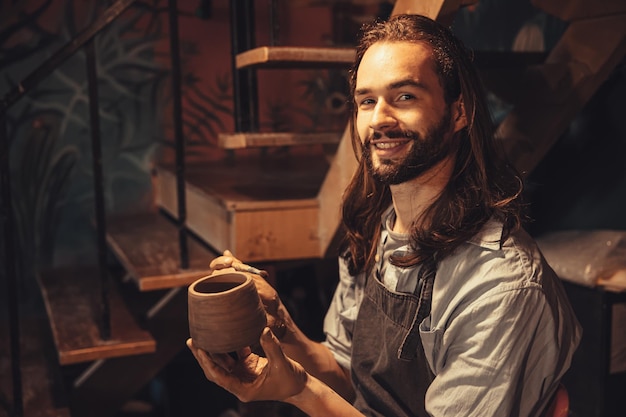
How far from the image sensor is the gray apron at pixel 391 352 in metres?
1.58

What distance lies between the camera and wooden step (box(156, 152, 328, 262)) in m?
2.54

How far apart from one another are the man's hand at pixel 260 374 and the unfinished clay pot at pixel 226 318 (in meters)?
0.04

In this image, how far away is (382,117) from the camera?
1.53 m

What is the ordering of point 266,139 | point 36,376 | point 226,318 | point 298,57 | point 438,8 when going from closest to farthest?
point 226,318 < point 438,8 < point 298,57 < point 266,139 < point 36,376

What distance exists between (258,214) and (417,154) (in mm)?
1120

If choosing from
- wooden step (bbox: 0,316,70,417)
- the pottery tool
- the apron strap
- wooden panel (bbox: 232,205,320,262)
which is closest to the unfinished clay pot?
the pottery tool

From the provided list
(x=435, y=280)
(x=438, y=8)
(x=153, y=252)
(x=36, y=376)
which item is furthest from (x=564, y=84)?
(x=36, y=376)

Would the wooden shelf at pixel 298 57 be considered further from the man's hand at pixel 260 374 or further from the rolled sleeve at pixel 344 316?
the man's hand at pixel 260 374

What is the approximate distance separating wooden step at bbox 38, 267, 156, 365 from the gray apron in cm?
107

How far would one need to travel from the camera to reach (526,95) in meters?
2.54

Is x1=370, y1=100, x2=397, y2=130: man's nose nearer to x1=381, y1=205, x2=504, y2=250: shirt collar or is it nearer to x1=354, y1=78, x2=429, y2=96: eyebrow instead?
x1=354, y1=78, x2=429, y2=96: eyebrow

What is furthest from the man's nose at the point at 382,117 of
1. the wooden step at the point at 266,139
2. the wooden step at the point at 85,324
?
the wooden step at the point at 85,324

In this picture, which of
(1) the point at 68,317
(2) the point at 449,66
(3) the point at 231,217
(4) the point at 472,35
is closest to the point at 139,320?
(1) the point at 68,317

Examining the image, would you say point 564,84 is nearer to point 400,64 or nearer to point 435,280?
point 400,64
